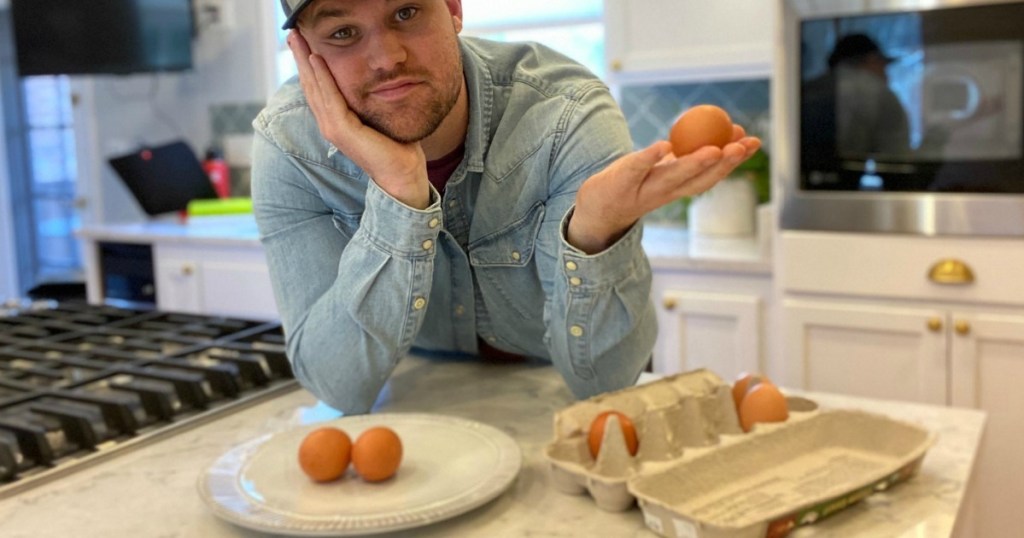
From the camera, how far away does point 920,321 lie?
215cm

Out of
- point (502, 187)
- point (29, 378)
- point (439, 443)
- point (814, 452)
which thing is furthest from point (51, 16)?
point (814, 452)

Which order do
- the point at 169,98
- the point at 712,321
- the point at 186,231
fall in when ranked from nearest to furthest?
the point at 712,321 → the point at 186,231 → the point at 169,98

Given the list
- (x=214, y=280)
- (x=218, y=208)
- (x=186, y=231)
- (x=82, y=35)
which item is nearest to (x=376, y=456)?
(x=214, y=280)

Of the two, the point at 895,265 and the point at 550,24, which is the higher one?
the point at 550,24

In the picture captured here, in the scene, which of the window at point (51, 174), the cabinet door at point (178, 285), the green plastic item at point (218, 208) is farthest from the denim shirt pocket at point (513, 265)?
the window at point (51, 174)

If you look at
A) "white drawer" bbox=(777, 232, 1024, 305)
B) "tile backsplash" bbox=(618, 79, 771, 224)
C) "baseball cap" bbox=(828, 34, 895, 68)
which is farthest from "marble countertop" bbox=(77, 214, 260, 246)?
"baseball cap" bbox=(828, 34, 895, 68)

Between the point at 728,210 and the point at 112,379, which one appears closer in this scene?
the point at 112,379

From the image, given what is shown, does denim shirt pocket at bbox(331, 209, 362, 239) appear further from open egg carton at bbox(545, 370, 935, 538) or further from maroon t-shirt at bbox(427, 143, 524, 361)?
open egg carton at bbox(545, 370, 935, 538)

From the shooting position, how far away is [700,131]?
98cm

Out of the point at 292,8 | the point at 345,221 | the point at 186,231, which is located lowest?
the point at 186,231

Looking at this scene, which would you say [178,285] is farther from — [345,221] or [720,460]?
[720,460]

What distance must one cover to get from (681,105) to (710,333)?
90cm

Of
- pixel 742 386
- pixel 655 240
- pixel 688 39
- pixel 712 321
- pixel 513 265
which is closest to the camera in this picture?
pixel 742 386

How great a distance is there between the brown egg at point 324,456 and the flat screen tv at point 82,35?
3.11 m
